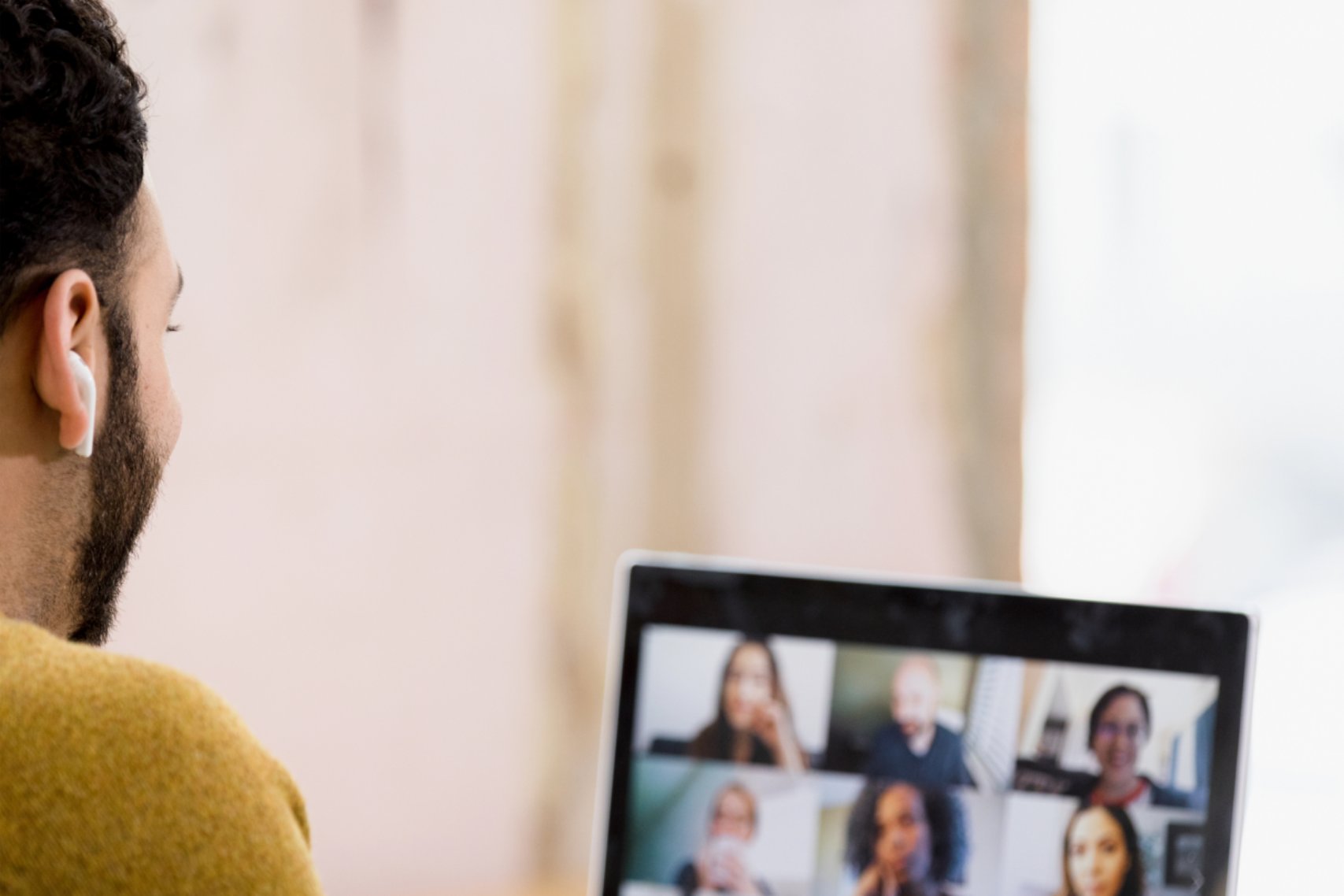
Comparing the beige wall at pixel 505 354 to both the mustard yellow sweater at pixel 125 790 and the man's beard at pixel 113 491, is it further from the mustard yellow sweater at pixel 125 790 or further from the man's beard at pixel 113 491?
the mustard yellow sweater at pixel 125 790

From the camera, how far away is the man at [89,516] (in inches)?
17.0

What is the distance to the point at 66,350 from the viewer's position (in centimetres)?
58

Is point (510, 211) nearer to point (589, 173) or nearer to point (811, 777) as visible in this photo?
point (589, 173)

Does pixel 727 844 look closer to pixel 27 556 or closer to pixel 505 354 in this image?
pixel 27 556

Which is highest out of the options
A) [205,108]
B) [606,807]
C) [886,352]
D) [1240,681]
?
[205,108]

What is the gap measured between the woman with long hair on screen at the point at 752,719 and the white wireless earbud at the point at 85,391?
0.38 metres

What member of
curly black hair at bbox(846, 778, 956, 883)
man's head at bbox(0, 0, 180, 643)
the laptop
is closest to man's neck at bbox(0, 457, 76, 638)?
man's head at bbox(0, 0, 180, 643)

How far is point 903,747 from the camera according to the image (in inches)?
30.2

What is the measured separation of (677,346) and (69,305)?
29.8 inches

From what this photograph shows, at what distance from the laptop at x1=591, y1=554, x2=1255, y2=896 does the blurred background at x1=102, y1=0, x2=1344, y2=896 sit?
198 mm

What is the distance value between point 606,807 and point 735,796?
0.25 feet

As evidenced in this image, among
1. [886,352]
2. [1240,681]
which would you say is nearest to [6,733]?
[1240,681]

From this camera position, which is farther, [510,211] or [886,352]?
[886,352]

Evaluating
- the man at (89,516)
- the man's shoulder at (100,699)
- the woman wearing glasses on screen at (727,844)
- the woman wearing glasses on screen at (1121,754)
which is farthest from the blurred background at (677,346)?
the man's shoulder at (100,699)
